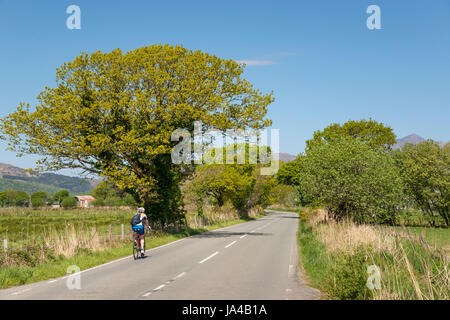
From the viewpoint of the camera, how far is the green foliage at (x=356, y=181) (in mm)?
24766

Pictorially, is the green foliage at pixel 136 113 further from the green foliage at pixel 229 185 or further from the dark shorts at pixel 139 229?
the green foliage at pixel 229 185

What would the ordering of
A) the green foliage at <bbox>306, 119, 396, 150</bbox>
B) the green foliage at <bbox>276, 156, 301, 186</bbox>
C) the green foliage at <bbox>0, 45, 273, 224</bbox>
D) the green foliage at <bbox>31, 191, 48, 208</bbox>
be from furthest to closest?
1. the green foliage at <bbox>31, 191, 48, 208</bbox>
2. the green foliage at <bbox>276, 156, 301, 186</bbox>
3. the green foliage at <bbox>306, 119, 396, 150</bbox>
4. the green foliage at <bbox>0, 45, 273, 224</bbox>

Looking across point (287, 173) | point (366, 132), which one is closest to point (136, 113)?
point (366, 132)

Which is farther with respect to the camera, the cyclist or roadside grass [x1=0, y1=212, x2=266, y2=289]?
the cyclist

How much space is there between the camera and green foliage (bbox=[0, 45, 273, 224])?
75.9 feet

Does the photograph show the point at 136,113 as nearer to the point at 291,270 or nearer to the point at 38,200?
the point at 291,270

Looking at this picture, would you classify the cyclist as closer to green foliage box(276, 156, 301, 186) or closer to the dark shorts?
the dark shorts

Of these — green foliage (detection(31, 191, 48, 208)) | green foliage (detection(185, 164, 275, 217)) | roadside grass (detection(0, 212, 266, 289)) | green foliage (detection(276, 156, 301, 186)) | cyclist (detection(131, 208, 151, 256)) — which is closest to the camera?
roadside grass (detection(0, 212, 266, 289))

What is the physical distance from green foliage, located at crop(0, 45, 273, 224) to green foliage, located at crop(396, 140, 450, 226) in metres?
22.7

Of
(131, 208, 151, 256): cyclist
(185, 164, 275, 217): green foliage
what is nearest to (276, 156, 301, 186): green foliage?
(185, 164, 275, 217): green foliage

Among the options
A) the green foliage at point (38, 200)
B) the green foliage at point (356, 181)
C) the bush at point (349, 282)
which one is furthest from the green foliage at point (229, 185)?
the green foliage at point (38, 200)

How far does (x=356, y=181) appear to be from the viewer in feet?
82.1
